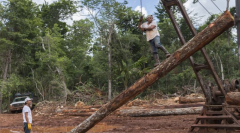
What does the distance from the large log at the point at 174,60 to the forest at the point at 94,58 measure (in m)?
17.7

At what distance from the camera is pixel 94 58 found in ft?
94.7

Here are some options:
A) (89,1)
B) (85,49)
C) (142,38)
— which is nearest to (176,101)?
(142,38)

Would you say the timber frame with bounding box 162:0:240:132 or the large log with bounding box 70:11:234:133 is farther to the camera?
the timber frame with bounding box 162:0:240:132

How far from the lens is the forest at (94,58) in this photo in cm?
2650

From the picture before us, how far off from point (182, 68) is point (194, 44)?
28.5 m

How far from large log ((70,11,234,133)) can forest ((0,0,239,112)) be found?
1773 cm

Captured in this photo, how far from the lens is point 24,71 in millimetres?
31547

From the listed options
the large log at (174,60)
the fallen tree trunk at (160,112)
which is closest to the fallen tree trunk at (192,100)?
the fallen tree trunk at (160,112)

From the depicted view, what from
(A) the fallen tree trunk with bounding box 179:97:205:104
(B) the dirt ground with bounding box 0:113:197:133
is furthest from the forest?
(B) the dirt ground with bounding box 0:113:197:133

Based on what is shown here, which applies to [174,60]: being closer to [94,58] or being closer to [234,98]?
[234,98]

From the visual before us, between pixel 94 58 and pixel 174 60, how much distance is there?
24.4 m

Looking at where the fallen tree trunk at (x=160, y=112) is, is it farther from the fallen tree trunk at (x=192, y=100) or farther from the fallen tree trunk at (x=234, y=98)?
the fallen tree trunk at (x=234, y=98)

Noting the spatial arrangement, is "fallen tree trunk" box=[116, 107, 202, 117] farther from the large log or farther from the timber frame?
the large log

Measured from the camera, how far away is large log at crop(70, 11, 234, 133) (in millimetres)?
4633
